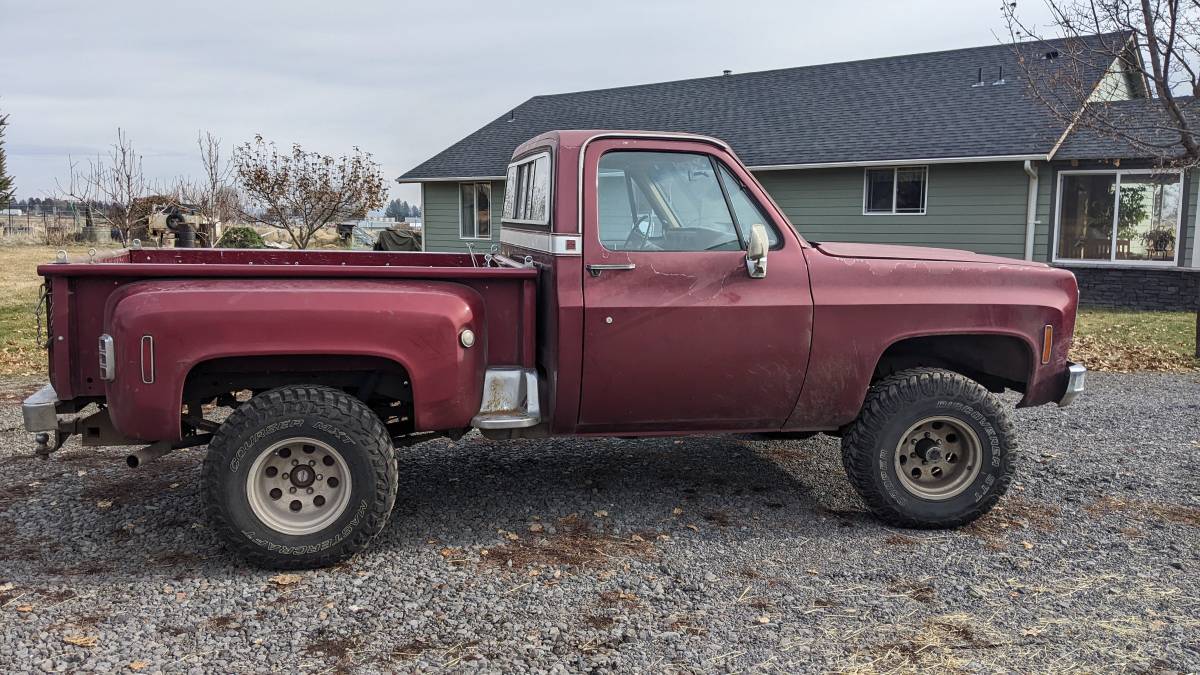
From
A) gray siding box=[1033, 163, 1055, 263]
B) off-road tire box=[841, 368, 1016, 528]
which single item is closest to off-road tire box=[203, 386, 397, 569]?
off-road tire box=[841, 368, 1016, 528]

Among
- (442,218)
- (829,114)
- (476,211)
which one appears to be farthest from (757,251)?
(442,218)

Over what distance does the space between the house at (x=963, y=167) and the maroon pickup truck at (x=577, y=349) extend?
11.6 meters

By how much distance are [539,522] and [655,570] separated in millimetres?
883

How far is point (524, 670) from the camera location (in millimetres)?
3285

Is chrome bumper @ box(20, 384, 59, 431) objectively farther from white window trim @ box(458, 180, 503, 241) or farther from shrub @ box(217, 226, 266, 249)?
white window trim @ box(458, 180, 503, 241)

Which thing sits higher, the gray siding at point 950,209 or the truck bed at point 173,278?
the gray siding at point 950,209

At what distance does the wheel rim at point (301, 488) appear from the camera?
4.17 m

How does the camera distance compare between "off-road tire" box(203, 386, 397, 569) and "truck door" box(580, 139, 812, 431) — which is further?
"truck door" box(580, 139, 812, 431)

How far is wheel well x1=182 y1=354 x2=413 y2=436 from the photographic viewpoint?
13.7 feet

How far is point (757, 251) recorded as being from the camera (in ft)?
14.3

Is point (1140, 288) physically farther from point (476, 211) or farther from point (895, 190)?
point (476, 211)

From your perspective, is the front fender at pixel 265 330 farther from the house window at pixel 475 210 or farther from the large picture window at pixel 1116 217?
the house window at pixel 475 210

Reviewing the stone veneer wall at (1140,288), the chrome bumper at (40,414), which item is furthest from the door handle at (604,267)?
the stone veneer wall at (1140,288)

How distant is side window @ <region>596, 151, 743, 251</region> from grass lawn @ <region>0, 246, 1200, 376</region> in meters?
5.66
